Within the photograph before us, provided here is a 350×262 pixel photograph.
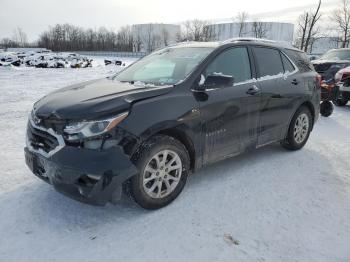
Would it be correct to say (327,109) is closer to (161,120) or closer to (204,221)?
(204,221)

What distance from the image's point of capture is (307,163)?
15.8 feet

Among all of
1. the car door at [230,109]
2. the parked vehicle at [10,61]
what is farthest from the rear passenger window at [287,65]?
the parked vehicle at [10,61]

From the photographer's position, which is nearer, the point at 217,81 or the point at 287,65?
the point at 217,81

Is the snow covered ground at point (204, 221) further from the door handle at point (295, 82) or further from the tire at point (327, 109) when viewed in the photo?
the tire at point (327, 109)

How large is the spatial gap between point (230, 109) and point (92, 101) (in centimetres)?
160

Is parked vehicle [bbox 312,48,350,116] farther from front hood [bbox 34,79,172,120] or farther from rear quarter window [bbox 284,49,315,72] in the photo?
front hood [bbox 34,79,172,120]

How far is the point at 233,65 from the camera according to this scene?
409 centimetres

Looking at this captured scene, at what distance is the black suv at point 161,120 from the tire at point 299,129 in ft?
0.65

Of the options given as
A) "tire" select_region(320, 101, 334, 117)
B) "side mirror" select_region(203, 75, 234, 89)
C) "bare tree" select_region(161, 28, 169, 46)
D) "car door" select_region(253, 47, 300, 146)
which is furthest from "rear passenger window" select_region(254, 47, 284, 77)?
"bare tree" select_region(161, 28, 169, 46)

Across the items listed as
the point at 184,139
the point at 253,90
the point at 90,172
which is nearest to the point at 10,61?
the point at 253,90

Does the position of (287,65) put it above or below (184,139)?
above

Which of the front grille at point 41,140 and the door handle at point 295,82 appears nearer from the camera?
the front grille at point 41,140

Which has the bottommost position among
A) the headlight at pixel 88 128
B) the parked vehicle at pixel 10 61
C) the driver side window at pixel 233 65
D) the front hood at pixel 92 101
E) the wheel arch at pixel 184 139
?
the parked vehicle at pixel 10 61

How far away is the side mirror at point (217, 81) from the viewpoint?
3494 mm
